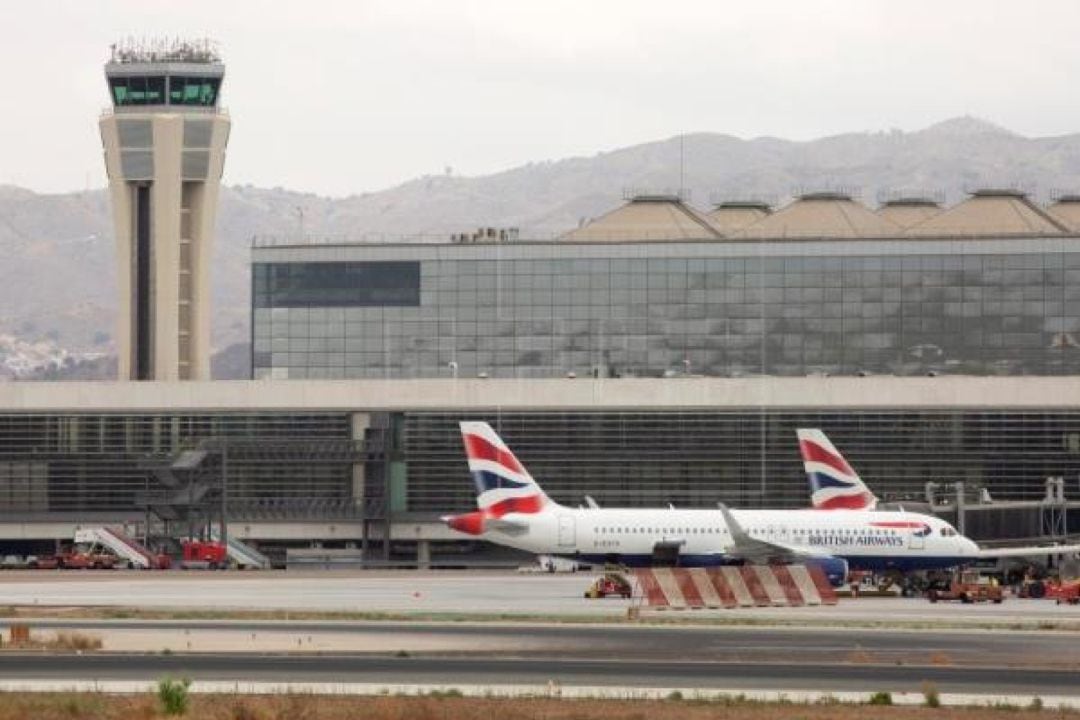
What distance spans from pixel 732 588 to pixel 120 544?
70.2 m

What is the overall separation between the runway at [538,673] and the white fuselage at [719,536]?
4449 centimetres

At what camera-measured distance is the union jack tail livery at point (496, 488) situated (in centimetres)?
11162

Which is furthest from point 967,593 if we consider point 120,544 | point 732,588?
point 120,544

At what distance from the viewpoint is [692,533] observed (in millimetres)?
110938

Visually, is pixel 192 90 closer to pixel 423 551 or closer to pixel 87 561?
pixel 423 551

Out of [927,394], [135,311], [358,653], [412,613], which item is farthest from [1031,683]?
[135,311]

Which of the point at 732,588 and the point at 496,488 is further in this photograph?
the point at 496,488

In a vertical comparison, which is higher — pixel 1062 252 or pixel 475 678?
pixel 1062 252

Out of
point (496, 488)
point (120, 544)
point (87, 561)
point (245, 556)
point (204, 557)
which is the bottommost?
point (245, 556)

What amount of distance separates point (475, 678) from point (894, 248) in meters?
137

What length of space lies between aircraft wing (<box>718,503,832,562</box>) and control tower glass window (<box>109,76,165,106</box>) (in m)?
87.0

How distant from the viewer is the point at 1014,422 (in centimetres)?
16312

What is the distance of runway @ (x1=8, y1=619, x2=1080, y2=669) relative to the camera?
218 feet

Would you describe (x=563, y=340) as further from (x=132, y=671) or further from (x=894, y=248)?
(x=132, y=671)
